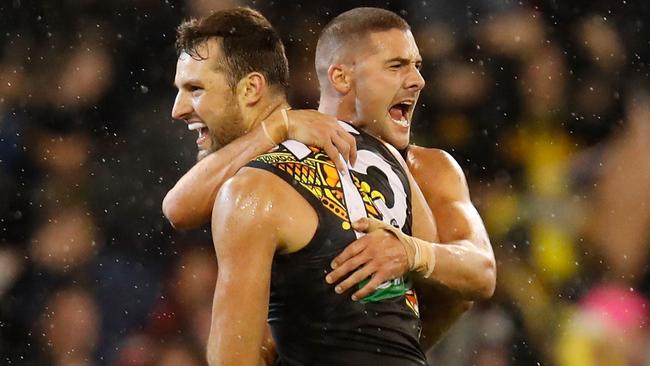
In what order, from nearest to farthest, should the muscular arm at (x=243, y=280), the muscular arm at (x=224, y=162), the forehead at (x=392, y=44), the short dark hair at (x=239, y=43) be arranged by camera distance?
the muscular arm at (x=243, y=280)
the muscular arm at (x=224, y=162)
the short dark hair at (x=239, y=43)
the forehead at (x=392, y=44)

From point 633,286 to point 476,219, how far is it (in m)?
1.68

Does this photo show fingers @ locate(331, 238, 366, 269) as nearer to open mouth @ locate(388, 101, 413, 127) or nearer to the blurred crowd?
open mouth @ locate(388, 101, 413, 127)

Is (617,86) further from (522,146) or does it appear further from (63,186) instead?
(63,186)

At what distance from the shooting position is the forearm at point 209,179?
8.80 feet

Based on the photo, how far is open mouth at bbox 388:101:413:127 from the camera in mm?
3201

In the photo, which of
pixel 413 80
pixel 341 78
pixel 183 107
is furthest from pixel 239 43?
pixel 413 80

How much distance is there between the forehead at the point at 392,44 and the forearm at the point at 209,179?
541 mm

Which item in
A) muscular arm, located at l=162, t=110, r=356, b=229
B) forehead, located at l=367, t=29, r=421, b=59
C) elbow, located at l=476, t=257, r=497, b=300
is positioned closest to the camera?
muscular arm, located at l=162, t=110, r=356, b=229

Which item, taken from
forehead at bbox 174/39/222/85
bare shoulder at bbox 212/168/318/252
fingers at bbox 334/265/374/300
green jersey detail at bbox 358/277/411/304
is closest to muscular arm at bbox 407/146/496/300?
green jersey detail at bbox 358/277/411/304

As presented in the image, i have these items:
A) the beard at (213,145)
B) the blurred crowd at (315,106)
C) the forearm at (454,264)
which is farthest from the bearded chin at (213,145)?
the blurred crowd at (315,106)

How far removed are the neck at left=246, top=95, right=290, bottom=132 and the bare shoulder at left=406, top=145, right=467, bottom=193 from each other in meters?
0.48

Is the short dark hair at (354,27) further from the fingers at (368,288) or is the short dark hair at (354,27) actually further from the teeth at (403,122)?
the fingers at (368,288)

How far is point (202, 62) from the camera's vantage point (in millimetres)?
2928

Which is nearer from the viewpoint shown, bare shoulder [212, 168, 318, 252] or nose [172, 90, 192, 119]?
bare shoulder [212, 168, 318, 252]
